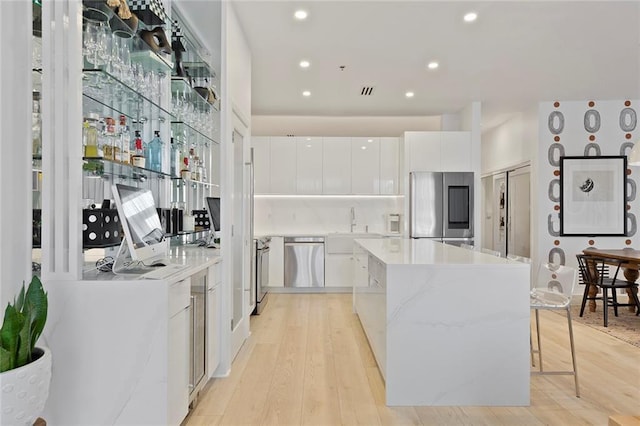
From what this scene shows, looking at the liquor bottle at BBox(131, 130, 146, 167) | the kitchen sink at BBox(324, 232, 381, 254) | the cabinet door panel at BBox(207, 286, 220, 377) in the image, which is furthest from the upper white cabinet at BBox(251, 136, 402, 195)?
the liquor bottle at BBox(131, 130, 146, 167)

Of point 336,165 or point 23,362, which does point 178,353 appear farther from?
point 336,165

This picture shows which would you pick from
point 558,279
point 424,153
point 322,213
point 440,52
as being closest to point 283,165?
point 322,213

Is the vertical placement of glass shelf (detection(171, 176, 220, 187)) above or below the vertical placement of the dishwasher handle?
above

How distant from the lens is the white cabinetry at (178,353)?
1.90 m

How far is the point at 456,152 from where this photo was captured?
6137mm

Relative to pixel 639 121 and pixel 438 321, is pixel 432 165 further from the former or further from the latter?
pixel 438 321

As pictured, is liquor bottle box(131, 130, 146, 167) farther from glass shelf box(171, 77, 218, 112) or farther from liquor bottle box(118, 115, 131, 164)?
glass shelf box(171, 77, 218, 112)

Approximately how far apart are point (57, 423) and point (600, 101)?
23.5 feet

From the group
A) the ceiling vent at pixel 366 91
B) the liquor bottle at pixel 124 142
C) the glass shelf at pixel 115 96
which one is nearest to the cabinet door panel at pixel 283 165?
the ceiling vent at pixel 366 91

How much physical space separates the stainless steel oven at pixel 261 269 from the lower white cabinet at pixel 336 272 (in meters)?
0.98

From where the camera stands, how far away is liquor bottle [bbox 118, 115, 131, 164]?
222cm

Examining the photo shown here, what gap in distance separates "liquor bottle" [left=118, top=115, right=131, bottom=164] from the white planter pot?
1.12m

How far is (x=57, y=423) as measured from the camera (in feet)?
5.81

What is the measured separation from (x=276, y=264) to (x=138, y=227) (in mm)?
4293
